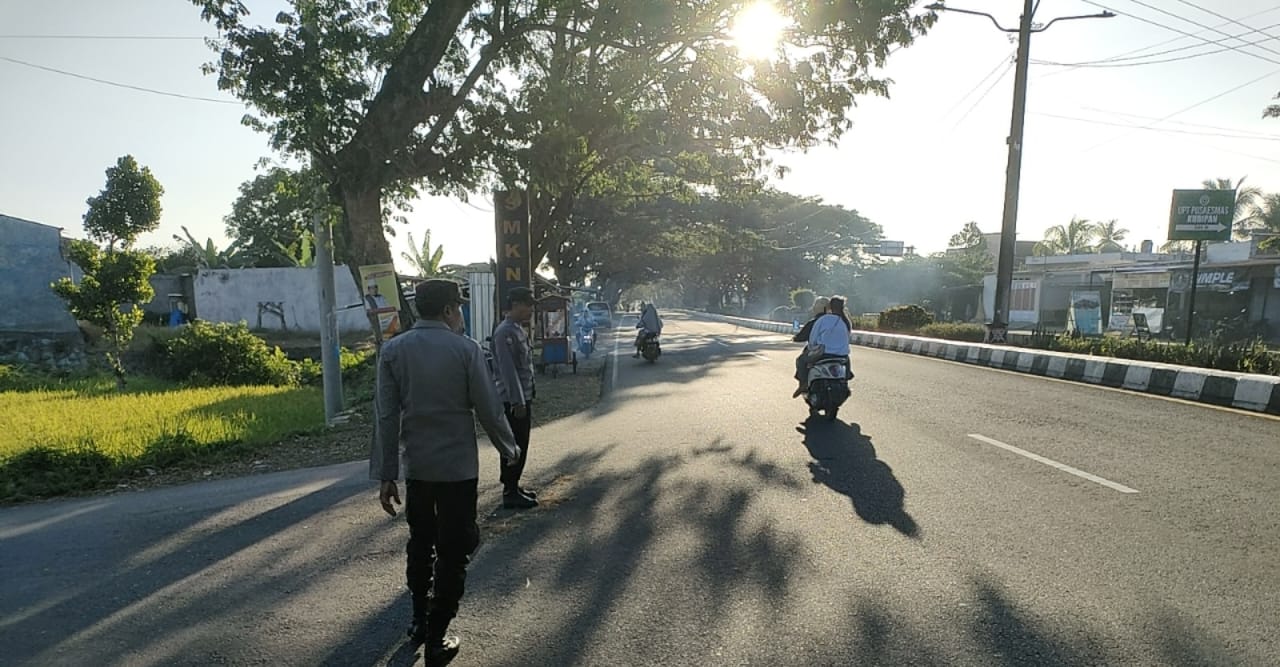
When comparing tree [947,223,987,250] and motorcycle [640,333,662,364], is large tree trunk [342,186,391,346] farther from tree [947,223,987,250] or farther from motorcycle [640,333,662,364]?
tree [947,223,987,250]

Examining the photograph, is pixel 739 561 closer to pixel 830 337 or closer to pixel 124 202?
pixel 830 337

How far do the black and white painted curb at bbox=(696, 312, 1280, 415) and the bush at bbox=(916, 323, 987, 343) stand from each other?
3.31 metres

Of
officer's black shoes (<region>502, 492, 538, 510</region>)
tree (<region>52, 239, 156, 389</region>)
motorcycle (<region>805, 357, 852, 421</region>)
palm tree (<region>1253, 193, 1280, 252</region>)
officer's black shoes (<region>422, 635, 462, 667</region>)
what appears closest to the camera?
officer's black shoes (<region>422, 635, 462, 667</region>)

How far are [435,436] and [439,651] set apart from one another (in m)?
0.97

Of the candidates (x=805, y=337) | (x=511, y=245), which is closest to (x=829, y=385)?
(x=805, y=337)

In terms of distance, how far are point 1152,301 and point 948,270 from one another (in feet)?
85.3

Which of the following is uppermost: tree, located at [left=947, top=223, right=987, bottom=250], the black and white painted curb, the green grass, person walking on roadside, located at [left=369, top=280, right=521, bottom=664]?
tree, located at [left=947, top=223, right=987, bottom=250]

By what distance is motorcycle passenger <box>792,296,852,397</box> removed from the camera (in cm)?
909

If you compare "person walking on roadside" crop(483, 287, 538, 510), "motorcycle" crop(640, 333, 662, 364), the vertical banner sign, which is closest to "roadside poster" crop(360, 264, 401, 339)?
"person walking on roadside" crop(483, 287, 538, 510)

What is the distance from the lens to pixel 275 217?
139 ft

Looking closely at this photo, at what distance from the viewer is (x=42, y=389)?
13.2 metres

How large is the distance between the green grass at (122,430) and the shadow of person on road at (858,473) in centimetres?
666

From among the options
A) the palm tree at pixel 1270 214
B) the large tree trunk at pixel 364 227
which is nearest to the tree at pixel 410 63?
the large tree trunk at pixel 364 227

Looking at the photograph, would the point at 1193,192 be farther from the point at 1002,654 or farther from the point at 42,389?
the point at 42,389
